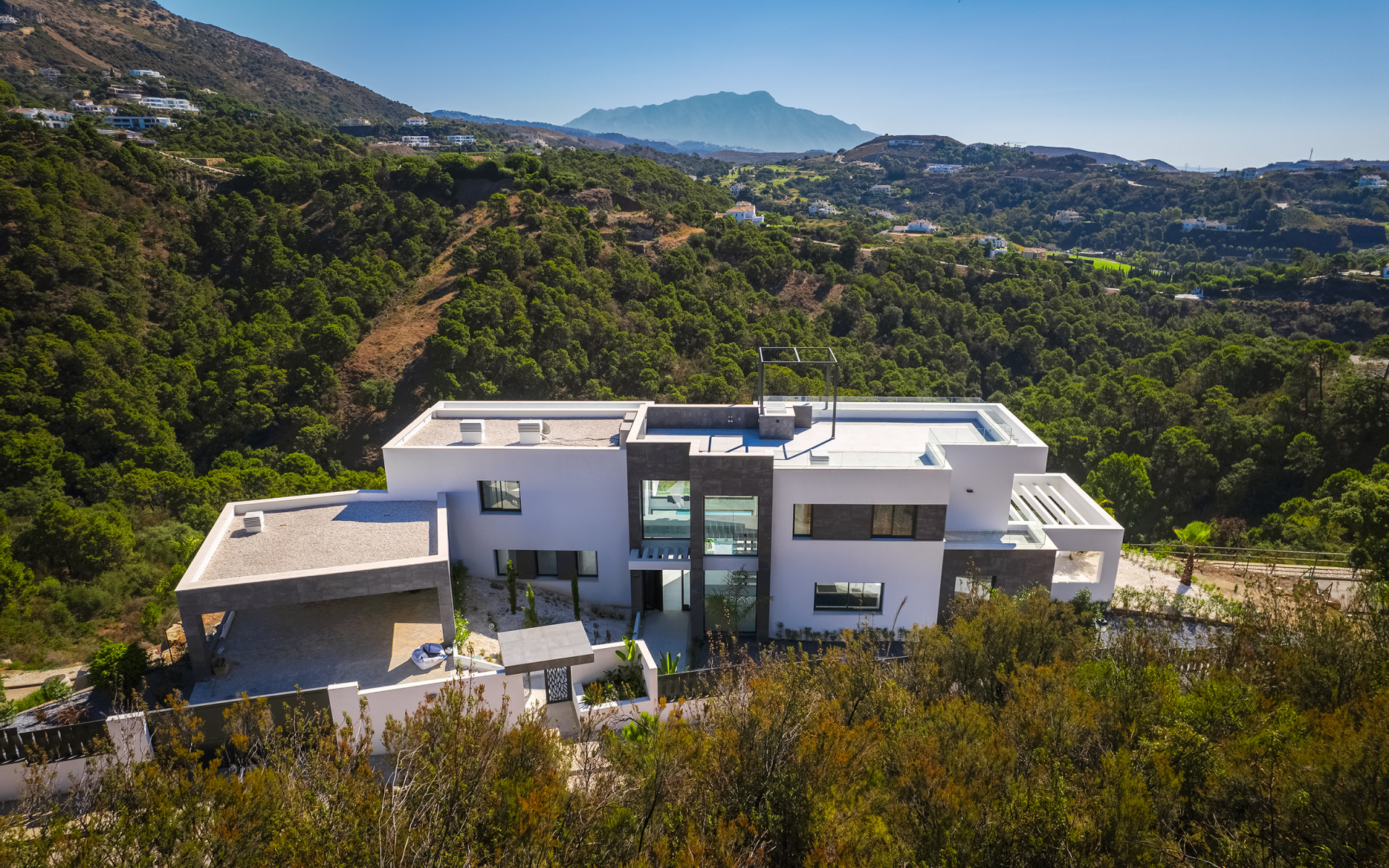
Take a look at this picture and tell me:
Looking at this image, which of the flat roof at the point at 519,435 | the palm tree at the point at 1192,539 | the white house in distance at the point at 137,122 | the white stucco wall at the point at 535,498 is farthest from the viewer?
the white house in distance at the point at 137,122

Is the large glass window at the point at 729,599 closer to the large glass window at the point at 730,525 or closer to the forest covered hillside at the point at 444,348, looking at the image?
the large glass window at the point at 730,525

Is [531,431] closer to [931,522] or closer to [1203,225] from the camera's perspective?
[931,522]

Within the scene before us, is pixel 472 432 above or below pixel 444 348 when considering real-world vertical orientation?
above

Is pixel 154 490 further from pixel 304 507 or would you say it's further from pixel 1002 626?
pixel 1002 626

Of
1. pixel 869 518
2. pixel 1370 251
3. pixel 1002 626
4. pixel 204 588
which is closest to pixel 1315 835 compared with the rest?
pixel 1002 626

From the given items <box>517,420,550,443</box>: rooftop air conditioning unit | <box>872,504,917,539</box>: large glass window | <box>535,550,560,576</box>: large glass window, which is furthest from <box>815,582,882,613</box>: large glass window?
<box>517,420,550,443</box>: rooftop air conditioning unit

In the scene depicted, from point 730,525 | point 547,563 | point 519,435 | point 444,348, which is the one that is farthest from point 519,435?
point 444,348

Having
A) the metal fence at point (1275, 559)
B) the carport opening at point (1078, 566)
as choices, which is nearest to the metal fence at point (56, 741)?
the carport opening at point (1078, 566)
